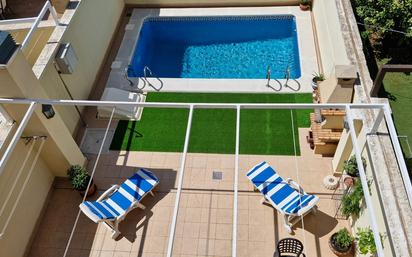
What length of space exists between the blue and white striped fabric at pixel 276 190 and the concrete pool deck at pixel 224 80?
3.64 metres

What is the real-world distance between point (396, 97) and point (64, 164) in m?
10.4

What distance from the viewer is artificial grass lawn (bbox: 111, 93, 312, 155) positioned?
11.1 meters

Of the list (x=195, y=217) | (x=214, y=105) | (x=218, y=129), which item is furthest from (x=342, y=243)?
(x=218, y=129)

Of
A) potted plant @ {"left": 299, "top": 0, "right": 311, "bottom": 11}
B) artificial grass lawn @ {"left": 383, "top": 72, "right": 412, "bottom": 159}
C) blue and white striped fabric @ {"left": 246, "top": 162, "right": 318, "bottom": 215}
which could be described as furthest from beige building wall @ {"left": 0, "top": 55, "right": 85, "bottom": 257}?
potted plant @ {"left": 299, "top": 0, "right": 311, "bottom": 11}

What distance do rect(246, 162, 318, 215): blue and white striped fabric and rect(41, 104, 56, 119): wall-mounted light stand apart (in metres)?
5.16

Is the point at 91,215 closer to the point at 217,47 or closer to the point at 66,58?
the point at 66,58

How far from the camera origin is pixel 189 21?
1562 centimetres

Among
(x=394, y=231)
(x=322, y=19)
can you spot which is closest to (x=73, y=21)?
(x=322, y=19)

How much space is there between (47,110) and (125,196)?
285 cm

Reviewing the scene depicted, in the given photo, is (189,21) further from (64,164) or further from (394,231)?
(394,231)

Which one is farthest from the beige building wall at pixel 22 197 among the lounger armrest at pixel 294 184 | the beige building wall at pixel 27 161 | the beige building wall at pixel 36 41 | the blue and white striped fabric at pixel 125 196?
the lounger armrest at pixel 294 184

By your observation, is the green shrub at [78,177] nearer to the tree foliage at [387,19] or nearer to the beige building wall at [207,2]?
the beige building wall at [207,2]

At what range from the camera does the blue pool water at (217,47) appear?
14.0 m

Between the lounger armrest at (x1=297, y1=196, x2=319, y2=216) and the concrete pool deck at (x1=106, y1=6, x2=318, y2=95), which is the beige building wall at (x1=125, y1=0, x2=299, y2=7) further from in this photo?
the lounger armrest at (x1=297, y1=196, x2=319, y2=216)
